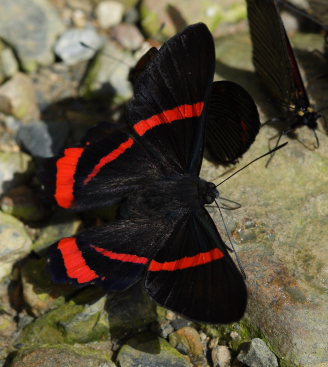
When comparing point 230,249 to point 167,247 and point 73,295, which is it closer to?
point 167,247

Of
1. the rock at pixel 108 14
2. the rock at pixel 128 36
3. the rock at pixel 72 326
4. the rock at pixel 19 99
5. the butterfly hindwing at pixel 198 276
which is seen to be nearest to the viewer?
the butterfly hindwing at pixel 198 276

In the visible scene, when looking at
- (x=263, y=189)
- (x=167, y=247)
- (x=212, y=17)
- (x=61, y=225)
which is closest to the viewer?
(x=167, y=247)

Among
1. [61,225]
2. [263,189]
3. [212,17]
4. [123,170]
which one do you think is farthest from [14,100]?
[263,189]

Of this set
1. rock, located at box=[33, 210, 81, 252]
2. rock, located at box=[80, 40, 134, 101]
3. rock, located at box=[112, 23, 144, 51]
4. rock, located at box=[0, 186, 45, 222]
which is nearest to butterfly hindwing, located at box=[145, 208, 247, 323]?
rock, located at box=[33, 210, 81, 252]

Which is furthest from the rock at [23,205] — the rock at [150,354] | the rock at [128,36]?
the rock at [128,36]

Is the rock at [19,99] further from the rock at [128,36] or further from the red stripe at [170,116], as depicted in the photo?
the red stripe at [170,116]

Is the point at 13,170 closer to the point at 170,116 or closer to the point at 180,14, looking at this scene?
the point at 170,116

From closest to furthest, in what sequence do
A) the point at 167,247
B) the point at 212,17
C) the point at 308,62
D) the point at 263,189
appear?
the point at 167,247, the point at 263,189, the point at 308,62, the point at 212,17
